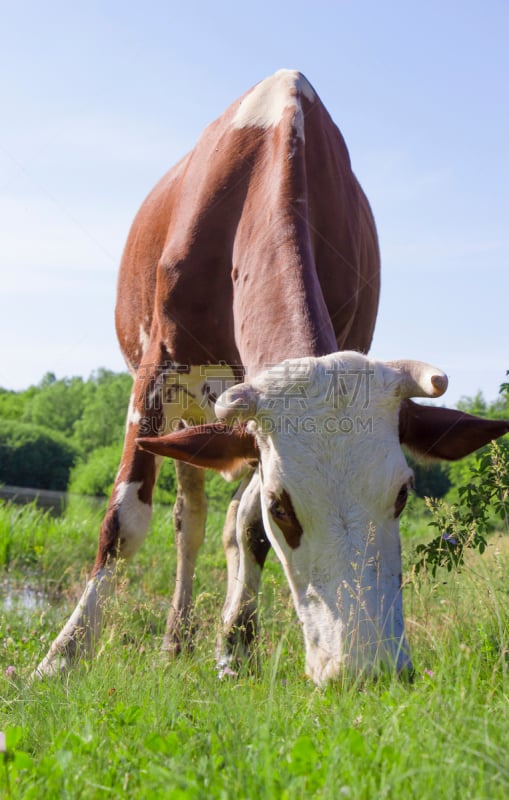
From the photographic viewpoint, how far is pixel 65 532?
9.27 m

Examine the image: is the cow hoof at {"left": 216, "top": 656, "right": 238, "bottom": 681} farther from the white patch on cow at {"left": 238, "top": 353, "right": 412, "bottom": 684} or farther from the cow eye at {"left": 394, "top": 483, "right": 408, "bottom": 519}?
the cow eye at {"left": 394, "top": 483, "right": 408, "bottom": 519}

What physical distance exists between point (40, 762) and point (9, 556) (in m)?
6.24

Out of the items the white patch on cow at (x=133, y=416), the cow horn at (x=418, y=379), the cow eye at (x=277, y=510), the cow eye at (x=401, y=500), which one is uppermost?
the cow horn at (x=418, y=379)

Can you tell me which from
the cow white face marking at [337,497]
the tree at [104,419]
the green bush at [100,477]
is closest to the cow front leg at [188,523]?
the cow white face marking at [337,497]

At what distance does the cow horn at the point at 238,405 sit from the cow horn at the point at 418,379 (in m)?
0.55

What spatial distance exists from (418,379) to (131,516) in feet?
6.53

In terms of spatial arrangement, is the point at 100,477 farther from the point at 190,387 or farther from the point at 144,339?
the point at 190,387

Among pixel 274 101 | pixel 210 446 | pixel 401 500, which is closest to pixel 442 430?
pixel 401 500

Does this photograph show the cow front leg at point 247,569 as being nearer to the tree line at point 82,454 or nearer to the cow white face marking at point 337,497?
the cow white face marking at point 337,497

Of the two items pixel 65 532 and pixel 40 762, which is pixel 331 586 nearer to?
pixel 40 762

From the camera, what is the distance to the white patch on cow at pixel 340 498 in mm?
2758

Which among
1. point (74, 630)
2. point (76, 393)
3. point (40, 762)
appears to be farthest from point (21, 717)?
point (76, 393)

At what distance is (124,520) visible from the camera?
14.9 feet

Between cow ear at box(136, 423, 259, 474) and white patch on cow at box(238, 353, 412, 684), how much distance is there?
221 mm
